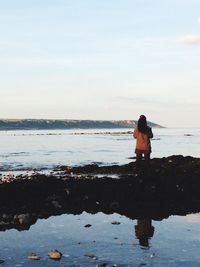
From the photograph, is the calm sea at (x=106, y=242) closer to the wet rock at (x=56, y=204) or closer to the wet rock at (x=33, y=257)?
the wet rock at (x=33, y=257)

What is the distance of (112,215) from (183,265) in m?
6.11

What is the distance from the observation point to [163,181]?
2230 cm

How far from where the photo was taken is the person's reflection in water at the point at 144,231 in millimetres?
11586

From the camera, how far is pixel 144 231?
12.9m

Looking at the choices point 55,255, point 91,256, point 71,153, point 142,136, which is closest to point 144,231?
point 91,256

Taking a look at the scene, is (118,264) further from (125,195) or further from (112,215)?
(125,195)

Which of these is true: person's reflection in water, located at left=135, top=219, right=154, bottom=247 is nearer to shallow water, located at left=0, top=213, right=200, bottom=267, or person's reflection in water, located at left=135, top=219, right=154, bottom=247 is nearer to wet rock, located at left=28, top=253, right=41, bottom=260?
shallow water, located at left=0, top=213, right=200, bottom=267

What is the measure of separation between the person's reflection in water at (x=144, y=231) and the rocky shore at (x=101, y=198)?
0.71 metres

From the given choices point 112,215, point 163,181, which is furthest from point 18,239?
point 163,181

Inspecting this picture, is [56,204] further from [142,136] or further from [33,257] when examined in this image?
[33,257]

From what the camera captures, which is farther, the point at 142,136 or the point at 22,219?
the point at 142,136

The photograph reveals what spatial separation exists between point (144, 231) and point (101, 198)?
5.65 meters

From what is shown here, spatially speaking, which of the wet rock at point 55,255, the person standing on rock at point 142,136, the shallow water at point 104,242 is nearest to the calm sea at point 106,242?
the shallow water at point 104,242

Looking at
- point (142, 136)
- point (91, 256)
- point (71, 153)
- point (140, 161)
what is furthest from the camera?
point (71, 153)
